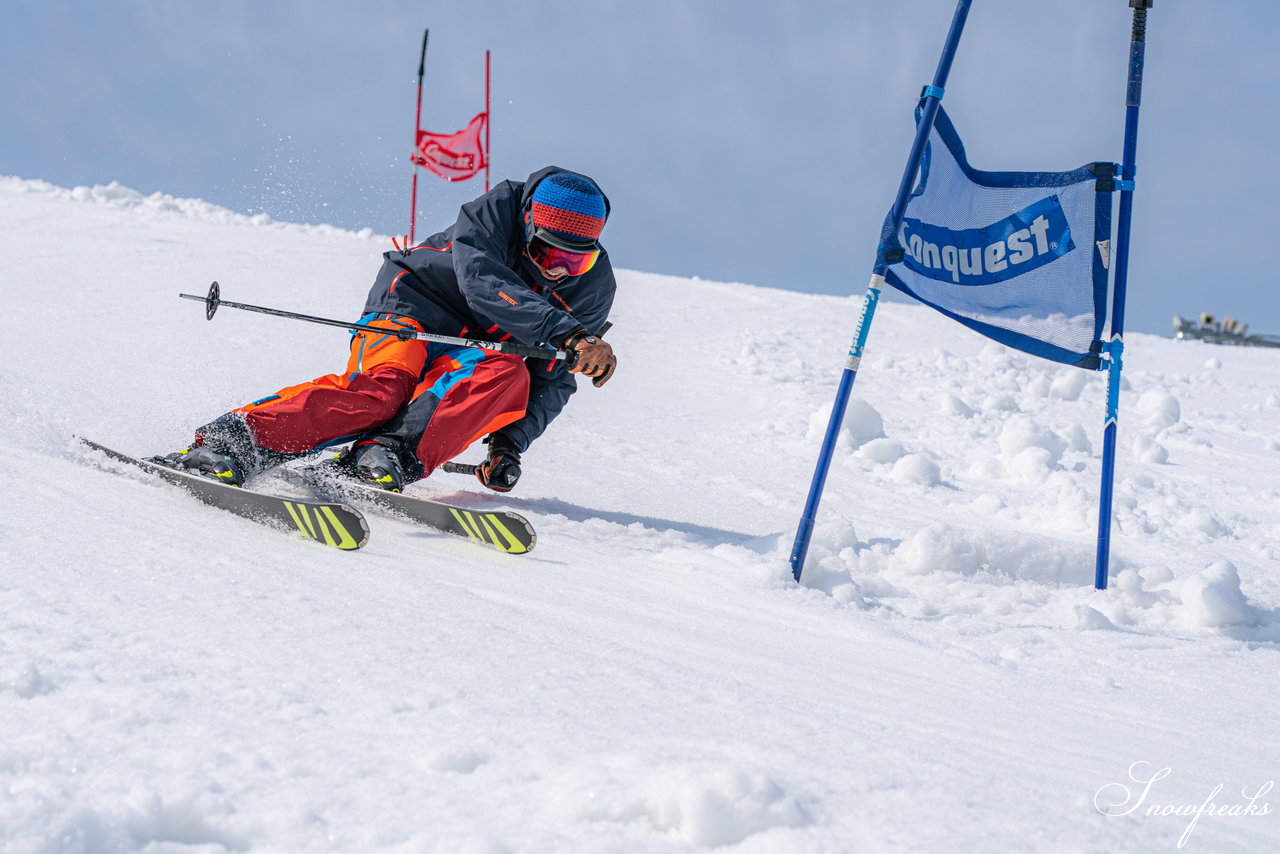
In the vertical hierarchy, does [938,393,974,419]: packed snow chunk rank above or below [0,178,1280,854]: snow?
above

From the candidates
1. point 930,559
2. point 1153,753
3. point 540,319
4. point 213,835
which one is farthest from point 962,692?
point 540,319

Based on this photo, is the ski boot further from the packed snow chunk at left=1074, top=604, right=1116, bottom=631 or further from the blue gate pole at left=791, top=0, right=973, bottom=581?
the packed snow chunk at left=1074, top=604, right=1116, bottom=631

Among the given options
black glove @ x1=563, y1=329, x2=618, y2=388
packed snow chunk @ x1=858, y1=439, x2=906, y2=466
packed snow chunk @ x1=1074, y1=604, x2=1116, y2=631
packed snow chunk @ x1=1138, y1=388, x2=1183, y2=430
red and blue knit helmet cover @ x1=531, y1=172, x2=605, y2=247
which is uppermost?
red and blue knit helmet cover @ x1=531, y1=172, x2=605, y2=247

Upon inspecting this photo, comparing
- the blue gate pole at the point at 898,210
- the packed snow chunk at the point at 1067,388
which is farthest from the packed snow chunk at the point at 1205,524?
the packed snow chunk at the point at 1067,388

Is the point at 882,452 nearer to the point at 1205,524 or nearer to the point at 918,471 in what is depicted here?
the point at 918,471

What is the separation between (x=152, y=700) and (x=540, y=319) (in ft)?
7.97

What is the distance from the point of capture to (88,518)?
8.33 ft

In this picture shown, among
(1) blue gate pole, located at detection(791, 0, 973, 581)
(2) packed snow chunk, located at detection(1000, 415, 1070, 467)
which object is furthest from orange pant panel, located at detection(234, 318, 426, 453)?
(2) packed snow chunk, located at detection(1000, 415, 1070, 467)

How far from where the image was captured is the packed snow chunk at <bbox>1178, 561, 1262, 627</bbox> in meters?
3.32

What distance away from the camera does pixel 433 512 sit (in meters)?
3.51

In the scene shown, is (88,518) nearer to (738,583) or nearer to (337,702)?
(337,702)

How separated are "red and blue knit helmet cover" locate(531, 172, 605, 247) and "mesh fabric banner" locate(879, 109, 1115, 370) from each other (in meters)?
1.22

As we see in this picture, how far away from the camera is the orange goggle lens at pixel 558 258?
13.2ft

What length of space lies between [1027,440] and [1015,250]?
3285 millimetres
